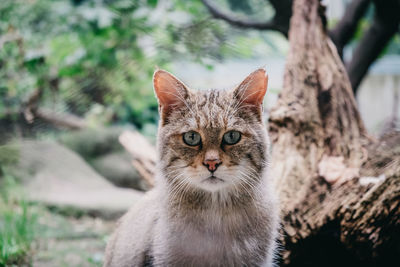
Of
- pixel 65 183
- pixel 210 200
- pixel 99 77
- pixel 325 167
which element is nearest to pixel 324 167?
pixel 325 167

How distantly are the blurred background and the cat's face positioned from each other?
119cm

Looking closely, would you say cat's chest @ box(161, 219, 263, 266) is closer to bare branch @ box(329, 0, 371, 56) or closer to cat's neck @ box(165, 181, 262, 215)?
cat's neck @ box(165, 181, 262, 215)

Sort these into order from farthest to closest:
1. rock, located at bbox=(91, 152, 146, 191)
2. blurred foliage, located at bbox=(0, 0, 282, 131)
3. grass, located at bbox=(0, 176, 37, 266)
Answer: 1. rock, located at bbox=(91, 152, 146, 191)
2. blurred foliage, located at bbox=(0, 0, 282, 131)
3. grass, located at bbox=(0, 176, 37, 266)

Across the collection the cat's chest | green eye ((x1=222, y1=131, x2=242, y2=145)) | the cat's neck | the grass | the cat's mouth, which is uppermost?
green eye ((x1=222, y1=131, x2=242, y2=145))

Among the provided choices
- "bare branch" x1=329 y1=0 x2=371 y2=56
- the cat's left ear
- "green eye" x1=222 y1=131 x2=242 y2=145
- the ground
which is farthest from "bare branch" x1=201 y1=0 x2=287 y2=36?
the ground

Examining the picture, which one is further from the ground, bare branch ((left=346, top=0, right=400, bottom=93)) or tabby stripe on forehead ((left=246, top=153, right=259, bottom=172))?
bare branch ((left=346, top=0, right=400, bottom=93))

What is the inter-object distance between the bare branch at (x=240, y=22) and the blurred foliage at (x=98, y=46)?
0.07 meters

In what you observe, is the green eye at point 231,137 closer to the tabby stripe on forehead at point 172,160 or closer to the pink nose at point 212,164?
the pink nose at point 212,164

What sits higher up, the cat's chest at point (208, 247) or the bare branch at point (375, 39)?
the bare branch at point (375, 39)

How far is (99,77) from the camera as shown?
3.79 metres

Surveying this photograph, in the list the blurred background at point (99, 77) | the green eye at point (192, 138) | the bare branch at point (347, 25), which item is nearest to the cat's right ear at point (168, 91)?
the green eye at point (192, 138)

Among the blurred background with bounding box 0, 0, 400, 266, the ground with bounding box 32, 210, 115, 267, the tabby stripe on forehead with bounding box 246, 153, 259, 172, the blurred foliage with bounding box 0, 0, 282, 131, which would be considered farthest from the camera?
the blurred foliage with bounding box 0, 0, 282, 131

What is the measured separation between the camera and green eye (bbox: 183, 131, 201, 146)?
1574mm

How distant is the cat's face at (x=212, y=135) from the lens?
4.99 ft
